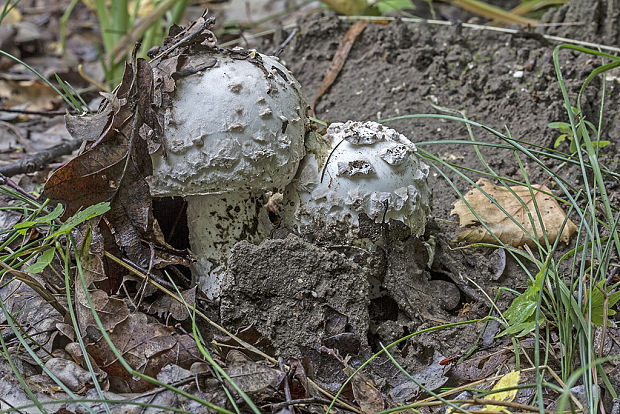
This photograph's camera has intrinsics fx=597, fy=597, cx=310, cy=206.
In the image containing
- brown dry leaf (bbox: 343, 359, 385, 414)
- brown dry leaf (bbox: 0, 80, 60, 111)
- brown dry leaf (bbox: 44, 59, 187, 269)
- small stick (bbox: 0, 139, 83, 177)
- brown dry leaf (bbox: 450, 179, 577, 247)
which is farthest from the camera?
brown dry leaf (bbox: 0, 80, 60, 111)

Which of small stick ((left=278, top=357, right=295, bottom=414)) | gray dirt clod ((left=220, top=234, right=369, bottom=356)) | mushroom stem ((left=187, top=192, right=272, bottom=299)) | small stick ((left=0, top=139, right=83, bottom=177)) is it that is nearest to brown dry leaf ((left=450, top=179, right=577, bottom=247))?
gray dirt clod ((left=220, top=234, right=369, bottom=356))

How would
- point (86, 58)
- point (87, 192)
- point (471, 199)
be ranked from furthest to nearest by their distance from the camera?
point (86, 58) → point (471, 199) → point (87, 192)

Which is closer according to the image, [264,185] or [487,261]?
[264,185]

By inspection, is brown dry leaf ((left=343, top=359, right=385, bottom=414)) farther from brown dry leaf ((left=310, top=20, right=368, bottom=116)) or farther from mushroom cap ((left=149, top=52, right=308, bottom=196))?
brown dry leaf ((left=310, top=20, right=368, bottom=116))

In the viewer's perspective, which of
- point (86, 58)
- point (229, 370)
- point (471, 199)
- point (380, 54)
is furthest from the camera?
point (86, 58)

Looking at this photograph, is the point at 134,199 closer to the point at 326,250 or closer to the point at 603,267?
the point at 326,250

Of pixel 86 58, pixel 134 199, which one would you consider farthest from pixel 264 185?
pixel 86 58

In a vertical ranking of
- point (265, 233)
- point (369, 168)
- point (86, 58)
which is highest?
point (369, 168)

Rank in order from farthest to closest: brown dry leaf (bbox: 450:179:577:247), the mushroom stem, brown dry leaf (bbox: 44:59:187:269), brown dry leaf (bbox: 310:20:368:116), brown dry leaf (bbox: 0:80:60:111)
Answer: brown dry leaf (bbox: 0:80:60:111) → brown dry leaf (bbox: 310:20:368:116) → brown dry leaf (bbox: 450:179:577:247) → the mushroom stem → brown dry leaf (bbox: 44:59:187:269)

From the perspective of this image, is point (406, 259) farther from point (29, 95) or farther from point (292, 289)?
point (29, 95)
